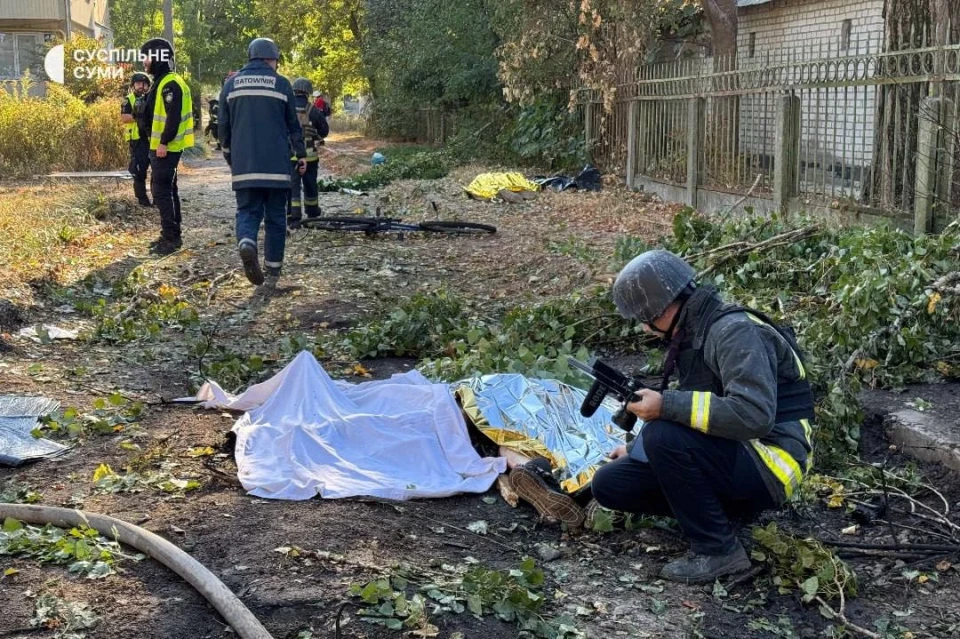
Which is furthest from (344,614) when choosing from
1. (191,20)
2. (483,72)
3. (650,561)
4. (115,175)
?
(191,20)

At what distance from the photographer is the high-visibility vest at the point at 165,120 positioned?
1081 centimetres

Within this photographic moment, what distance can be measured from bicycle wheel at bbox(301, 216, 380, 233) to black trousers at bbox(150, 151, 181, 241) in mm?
1785

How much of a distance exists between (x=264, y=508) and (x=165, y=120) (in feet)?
24.3

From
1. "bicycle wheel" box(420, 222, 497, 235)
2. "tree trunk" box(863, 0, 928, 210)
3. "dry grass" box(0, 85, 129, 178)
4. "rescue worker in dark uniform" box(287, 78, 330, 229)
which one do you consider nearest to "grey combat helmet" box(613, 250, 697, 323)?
"tree trunk" box(863, 0, 928, 210)

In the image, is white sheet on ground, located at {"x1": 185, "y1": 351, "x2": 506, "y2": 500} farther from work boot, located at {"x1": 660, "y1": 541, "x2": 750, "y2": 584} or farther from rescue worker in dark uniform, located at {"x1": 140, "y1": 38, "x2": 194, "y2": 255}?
rescue worker in dark uniform, located at {"x1": 140, "y1": 38, "x2": 194, "y2": 255}

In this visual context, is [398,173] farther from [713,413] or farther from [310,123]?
[713,413]

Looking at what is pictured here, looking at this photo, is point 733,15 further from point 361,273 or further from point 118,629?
point 118,629

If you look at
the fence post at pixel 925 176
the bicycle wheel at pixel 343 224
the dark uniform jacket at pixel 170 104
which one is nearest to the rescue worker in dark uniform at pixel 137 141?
the bicycle wheel at pixel 343 224

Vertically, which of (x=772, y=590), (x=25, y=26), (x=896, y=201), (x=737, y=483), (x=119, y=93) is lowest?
(x=772, y=590)

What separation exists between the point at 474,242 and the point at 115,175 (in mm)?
9024

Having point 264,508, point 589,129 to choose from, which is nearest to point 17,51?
point 589,129

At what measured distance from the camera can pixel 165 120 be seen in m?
10.8

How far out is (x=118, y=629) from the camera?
3205 millimetres

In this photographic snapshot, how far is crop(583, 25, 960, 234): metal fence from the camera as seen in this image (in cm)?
892
